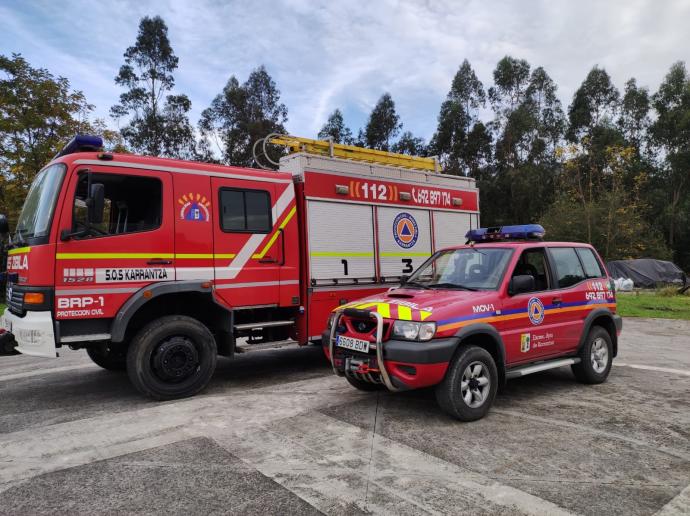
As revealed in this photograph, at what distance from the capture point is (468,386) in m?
4.84

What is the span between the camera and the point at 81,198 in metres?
5.40

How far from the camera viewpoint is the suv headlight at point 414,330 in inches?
182

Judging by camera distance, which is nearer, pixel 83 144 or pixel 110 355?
pixel 83 144

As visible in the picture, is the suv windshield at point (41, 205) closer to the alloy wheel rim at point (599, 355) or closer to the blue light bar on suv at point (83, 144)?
the blue light bar on suv at point (83, 144)

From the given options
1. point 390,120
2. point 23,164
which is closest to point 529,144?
point 390,120

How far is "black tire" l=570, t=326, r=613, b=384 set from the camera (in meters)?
6.14

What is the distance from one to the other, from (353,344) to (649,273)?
26.8 m

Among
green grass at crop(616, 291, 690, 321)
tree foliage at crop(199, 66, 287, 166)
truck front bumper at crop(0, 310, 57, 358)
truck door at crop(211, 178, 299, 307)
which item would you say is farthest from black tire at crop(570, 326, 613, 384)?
tree foliage at crop(199, 66, 287, 166)

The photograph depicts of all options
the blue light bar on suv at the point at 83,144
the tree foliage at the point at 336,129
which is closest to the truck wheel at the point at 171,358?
the blue light bar on suv at the point at 83,144

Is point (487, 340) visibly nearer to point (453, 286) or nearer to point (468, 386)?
point (468, 386)

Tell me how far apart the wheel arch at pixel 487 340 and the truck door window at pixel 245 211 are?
3.05m

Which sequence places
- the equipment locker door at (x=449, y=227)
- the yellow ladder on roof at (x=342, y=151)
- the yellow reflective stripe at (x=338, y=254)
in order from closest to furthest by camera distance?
the yellow reflective stripe at (x=338, y=254) < the yellow ladder on roof at (x=342, y=151) < the equipment locker door at (x=449, y=227)

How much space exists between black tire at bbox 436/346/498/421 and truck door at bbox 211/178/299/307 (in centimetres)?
276

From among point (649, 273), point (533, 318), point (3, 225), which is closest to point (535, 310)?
point (533, 318)
